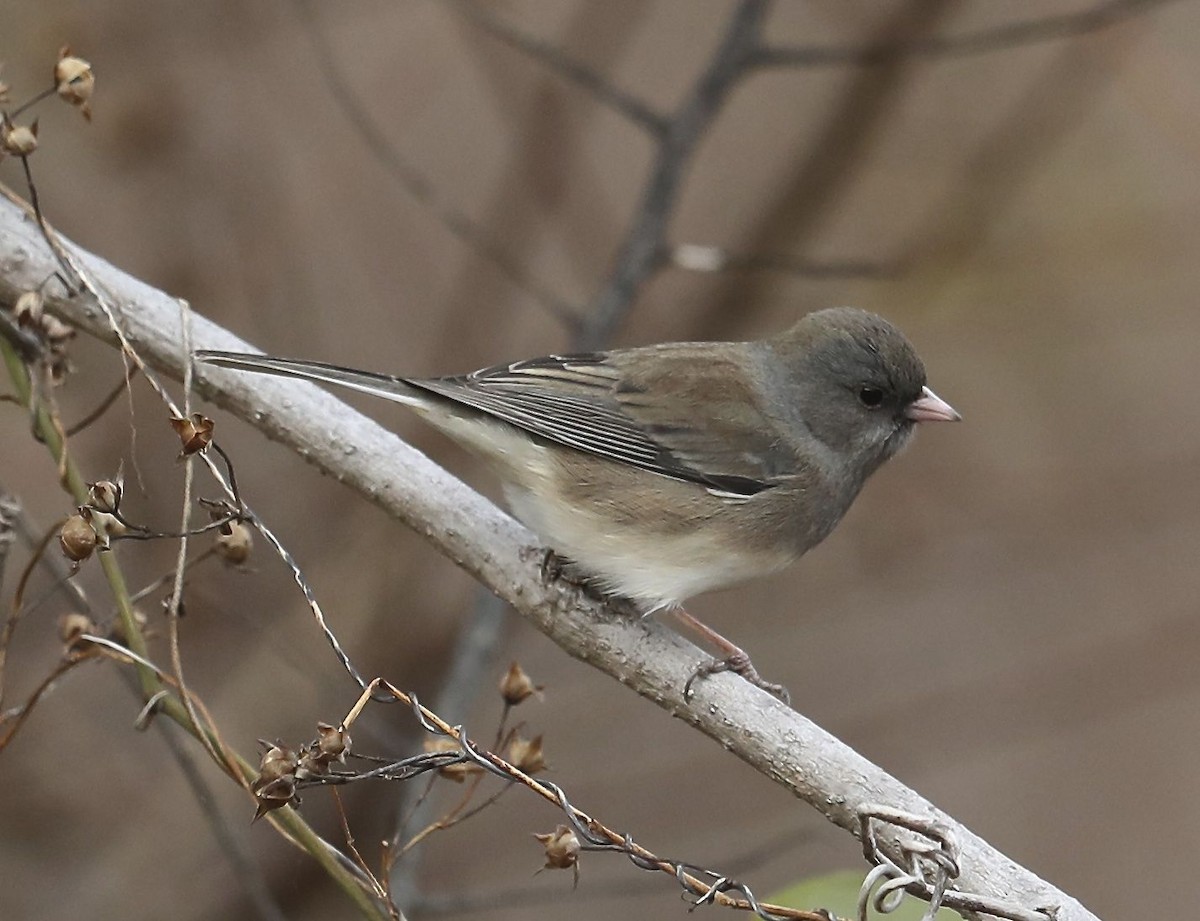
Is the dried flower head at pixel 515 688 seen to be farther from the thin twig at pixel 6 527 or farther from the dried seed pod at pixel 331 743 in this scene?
the thin twig at pixel 6 527

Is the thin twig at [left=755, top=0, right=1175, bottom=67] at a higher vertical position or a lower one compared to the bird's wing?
higher

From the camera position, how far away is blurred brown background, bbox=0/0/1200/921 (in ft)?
13.3

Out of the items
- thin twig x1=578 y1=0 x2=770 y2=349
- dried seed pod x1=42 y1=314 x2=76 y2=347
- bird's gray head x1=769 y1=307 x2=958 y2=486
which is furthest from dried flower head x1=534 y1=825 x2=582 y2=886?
thin twig x1=578 y1=0 x2=770 y2=349

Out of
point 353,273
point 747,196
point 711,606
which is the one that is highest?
point 747,196

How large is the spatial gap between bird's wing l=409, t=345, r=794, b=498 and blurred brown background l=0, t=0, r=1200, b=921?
1.17 metres

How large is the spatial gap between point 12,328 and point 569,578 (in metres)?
1.07

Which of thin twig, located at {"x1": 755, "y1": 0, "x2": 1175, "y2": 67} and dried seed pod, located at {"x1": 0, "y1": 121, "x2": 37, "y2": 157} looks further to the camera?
thin twig, located at {"x1": 755, "y1": 0, "x2": 1175, "y2": 67}

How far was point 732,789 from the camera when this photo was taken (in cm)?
483

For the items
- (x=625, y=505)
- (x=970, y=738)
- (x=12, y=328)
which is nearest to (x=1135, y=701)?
(x=970, y=738)

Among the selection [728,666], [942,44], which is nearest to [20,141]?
[728,666]

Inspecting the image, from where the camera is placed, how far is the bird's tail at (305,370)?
7.07ft

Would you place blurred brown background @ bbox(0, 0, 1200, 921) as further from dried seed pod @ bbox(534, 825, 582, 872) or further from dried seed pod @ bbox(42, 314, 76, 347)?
dried seed pod @ bbox(534, 825, 582, 872)

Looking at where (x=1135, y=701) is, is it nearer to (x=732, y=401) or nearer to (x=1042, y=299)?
(x=1042, y=299)

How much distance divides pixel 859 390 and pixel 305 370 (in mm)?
1284
